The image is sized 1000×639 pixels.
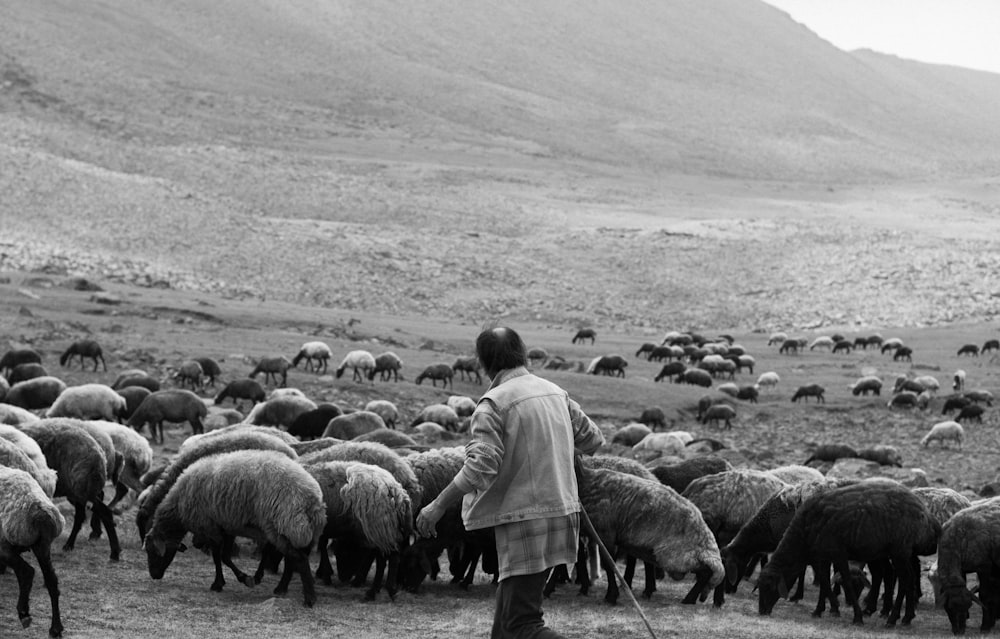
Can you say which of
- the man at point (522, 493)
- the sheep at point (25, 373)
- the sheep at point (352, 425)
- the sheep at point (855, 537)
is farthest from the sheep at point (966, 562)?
the sheep at point (25, 373)

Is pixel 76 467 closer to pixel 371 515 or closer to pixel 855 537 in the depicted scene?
pixel 371 515

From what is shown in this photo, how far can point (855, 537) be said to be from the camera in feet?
39.4

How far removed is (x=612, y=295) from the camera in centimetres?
6297

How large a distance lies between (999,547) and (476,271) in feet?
177

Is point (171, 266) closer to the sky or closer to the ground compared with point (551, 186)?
closer to the ground

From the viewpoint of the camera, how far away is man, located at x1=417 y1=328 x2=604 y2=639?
759 cm

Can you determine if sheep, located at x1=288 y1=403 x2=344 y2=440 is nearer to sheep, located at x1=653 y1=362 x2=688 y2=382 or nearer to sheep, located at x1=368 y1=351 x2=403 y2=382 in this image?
sheep, located at x1=368 y1=351 x2=403 y2=382

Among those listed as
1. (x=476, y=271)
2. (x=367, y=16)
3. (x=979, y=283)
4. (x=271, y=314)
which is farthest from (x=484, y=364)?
(x=367, y=16)

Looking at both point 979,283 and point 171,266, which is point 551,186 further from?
point 171,266

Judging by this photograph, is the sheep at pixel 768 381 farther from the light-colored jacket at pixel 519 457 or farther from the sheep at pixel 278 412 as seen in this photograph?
the light-colored jacket at pixel 519 457

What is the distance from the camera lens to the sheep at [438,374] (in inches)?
1293

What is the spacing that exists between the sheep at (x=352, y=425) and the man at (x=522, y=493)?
12.9 metres

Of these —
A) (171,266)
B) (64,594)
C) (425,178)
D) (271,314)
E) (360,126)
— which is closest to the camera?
(64,594)

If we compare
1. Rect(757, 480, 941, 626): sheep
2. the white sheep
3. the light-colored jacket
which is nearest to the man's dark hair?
the light-colored jacket
